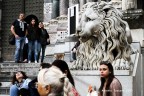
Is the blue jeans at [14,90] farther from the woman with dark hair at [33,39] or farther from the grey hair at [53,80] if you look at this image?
the woman with dark hair at [33,39]

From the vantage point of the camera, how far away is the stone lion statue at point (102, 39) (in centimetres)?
877

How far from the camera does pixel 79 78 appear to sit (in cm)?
909

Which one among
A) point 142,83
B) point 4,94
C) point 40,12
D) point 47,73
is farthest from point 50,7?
point 47,73

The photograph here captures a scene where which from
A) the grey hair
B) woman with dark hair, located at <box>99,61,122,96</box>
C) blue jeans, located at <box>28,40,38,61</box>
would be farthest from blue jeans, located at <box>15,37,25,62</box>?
the grey hair

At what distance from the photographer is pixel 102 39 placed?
882 cm

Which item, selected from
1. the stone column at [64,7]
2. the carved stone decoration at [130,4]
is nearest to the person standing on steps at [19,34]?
the carved stone decoration at [130,4]

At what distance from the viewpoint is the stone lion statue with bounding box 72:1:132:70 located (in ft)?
28.8

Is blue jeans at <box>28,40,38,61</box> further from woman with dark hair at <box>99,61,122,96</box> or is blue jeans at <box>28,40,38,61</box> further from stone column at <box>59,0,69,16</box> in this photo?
woman with dark hair at <box>99,61,122,96</box>

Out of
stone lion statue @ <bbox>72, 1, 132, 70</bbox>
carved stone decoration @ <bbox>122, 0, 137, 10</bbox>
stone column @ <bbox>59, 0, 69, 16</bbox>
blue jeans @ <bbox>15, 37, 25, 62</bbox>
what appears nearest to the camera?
stone lion statue @ <bbox>72, 1, 132, 70</bbox>

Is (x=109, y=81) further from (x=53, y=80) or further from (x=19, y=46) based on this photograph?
(x=19, y=46)

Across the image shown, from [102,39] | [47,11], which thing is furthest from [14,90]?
[47,11]

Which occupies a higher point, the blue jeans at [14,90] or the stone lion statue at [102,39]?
the stone lion statue at [102,39]

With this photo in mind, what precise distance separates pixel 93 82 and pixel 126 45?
0.87 meters

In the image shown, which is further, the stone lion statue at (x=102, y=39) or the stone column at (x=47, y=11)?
the stone column at (x=47, y=11)
